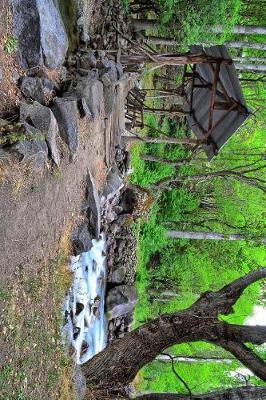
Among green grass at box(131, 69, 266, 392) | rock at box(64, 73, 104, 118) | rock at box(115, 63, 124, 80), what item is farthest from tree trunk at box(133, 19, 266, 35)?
green grass at box(131, 69, 266, 392)

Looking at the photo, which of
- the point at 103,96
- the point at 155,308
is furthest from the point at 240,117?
the point at 155,308

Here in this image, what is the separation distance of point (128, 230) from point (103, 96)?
4826 millimetres

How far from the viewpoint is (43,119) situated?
6.55 meters

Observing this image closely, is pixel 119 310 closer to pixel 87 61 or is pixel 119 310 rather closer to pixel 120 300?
pixel 120 300

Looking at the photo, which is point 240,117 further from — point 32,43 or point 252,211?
point 252,211

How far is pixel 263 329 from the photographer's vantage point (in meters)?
5.83

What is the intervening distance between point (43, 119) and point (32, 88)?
2.14ft

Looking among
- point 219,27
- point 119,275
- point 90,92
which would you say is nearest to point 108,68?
point 90,92

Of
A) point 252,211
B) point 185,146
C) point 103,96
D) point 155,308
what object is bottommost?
point 155,308

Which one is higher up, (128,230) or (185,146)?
(185,146)

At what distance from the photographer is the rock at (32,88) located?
6.74 m

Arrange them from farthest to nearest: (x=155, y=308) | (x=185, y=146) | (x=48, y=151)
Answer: (x=155, y=308)
(x=185, y=146)
(x=48, y=151)

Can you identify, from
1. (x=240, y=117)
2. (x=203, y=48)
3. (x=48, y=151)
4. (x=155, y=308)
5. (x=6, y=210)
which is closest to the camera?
(x=6, y=210)

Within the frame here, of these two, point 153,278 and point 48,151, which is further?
point 153,278
